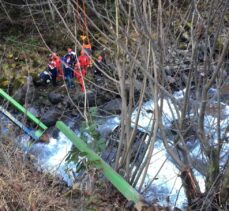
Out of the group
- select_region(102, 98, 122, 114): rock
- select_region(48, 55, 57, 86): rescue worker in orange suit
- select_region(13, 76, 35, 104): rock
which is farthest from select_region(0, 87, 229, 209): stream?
select_region(48, 55, 57, 86): rescue worker in orange suit

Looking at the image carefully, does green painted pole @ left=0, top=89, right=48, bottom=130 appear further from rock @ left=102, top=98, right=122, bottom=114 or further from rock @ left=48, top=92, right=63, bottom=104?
rock @ left=102, top=98, right=122, bottom=114

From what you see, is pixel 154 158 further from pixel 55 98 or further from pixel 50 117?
pixel 55 98

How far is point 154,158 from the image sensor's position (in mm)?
5270

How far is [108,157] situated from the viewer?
4.08m

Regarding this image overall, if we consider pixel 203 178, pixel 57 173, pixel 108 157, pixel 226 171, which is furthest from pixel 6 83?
pixel 226 171

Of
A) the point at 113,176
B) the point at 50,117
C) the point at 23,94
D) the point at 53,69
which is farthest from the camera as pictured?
the point at 53,69

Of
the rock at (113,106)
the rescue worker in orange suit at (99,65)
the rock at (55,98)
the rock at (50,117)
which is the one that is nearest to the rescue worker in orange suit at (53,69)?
the rock at (55,98)

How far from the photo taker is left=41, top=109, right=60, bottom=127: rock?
6.26m

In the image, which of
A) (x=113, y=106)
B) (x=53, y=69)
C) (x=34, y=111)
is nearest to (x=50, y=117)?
(x=34, y=111)

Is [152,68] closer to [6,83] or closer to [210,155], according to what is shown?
[210,155]

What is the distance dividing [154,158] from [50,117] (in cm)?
171

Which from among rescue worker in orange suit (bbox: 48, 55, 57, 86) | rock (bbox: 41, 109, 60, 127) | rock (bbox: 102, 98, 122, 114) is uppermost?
rescue worker in orange suit (bbox: 48, 55, 57, 86)

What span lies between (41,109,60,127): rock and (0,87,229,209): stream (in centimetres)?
22

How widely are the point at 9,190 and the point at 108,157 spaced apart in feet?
2.87
